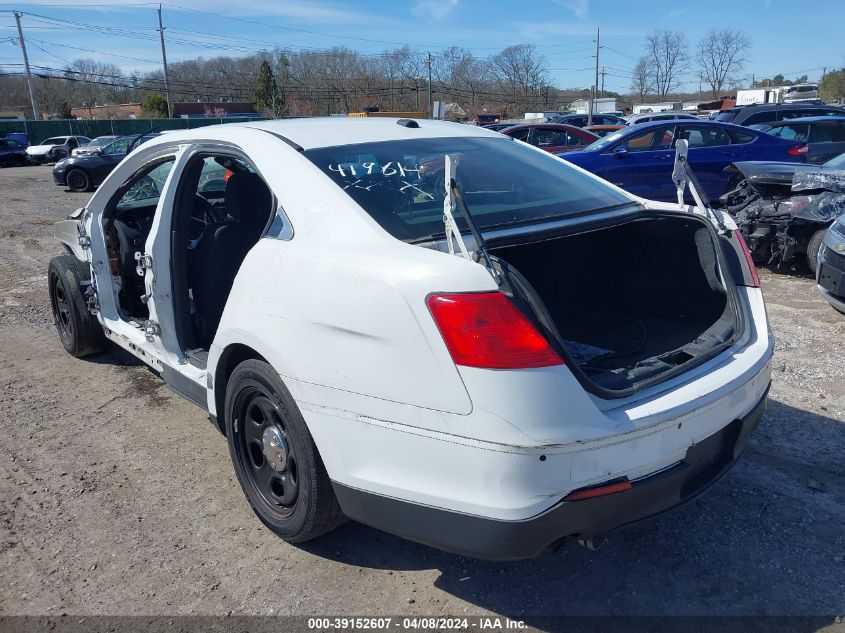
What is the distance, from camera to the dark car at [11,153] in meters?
34.1

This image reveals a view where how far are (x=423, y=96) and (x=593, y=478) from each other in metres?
75.2

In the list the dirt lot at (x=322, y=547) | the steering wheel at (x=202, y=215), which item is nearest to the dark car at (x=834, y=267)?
the dirt lot at (x=322, y=547)

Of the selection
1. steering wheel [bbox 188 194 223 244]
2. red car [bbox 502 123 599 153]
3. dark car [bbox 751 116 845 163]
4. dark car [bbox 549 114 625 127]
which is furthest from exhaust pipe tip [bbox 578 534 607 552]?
dark car [bbox 549 114 625 127]

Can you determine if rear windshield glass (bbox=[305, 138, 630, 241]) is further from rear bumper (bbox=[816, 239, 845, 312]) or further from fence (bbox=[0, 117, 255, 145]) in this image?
fence (bbox=[0, 117, 255, 145])

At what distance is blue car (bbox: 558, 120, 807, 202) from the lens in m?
10.4

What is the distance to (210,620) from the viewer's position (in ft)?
7.97

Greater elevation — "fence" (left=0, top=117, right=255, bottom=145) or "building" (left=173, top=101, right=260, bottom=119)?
"building" (left=173, top=101, right=260, bottom=119)

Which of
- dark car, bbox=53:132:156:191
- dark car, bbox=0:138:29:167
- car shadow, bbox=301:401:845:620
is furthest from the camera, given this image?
dark car, bbox=0:138:29:167

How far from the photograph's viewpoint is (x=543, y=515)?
1973mm

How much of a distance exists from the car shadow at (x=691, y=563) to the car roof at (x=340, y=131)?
172 cm

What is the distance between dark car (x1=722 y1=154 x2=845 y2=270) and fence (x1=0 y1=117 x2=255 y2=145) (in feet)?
129

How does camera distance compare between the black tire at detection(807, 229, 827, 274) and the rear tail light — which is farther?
the black tire at detection(807, 229, 827, 274)

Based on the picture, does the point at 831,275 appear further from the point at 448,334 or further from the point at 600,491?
the point at 448,334

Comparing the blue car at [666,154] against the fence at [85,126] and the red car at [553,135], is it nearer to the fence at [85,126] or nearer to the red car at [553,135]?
the red car at [553,135]
